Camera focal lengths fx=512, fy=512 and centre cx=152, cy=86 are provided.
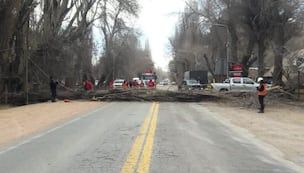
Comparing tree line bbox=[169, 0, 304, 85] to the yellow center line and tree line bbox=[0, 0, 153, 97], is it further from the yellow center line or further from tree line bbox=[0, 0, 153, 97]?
the yellow center line

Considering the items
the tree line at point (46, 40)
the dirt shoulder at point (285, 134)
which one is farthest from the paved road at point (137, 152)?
the tree line at point (46, 40)

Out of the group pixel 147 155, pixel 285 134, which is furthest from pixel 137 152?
pixel 285 134

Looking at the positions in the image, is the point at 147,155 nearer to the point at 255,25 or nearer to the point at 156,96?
the point at 156,96

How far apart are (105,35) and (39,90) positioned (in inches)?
1441

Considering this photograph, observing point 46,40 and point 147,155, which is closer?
point 147,155

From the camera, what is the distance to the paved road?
32.0 ft

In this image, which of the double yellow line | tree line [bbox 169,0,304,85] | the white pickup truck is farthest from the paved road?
tree line [bbox 169,0,304,85]

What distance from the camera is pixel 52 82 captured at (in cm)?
3697

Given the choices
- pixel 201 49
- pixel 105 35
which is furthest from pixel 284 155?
pixel 201 49

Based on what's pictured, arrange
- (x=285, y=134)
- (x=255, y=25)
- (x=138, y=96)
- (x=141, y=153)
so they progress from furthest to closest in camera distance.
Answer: (x=255, y=25) → (x=138, y=96) → (x=285, y=134) → (x=141, y=153)

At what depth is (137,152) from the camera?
11.8 meters

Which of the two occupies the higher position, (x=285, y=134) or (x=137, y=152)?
(x=137, y=152)

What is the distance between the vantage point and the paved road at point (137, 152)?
384 inches

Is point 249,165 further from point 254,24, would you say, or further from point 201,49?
point 201,49
